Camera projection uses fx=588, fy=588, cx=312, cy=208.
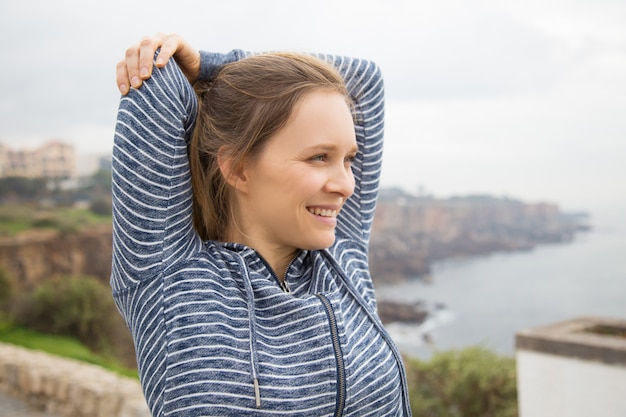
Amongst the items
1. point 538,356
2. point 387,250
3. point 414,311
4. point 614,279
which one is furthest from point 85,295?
point 387,250

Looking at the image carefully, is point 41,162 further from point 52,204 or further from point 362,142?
point 362,142

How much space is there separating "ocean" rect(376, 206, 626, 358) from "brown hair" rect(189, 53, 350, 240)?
18.9 m

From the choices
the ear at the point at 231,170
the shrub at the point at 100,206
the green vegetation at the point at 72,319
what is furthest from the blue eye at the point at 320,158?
the shrub at the point at 100,206

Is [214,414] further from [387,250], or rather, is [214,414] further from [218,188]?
[387,250]

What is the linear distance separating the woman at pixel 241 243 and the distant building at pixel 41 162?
95.2 feet

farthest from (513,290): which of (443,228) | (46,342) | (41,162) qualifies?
(46,342)

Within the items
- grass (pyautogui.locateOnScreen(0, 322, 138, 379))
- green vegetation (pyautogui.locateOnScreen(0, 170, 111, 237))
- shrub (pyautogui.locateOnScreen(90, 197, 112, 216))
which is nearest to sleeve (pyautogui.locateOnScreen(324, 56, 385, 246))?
grass (pyautogui.locateOnScreen(0, 322, 138, 379))

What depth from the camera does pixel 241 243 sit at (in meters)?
1.04

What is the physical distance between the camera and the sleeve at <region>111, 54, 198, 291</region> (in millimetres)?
917

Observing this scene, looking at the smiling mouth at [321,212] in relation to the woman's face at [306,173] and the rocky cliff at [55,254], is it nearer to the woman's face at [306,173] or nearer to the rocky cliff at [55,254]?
the woman's face at [306,173]

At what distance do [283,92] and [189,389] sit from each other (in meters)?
0.48

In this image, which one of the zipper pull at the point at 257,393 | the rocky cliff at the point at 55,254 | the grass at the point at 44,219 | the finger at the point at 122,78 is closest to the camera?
the zipper pull at the point at 257,393

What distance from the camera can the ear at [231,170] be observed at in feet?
3.27

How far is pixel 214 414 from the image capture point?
834 mm
